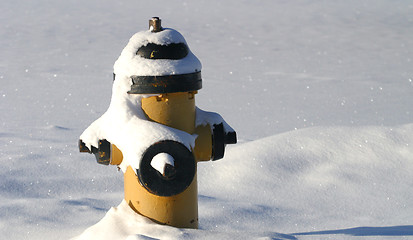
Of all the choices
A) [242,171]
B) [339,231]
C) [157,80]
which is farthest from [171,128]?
[242,171]

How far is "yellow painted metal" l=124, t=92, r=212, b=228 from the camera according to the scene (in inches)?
77.4

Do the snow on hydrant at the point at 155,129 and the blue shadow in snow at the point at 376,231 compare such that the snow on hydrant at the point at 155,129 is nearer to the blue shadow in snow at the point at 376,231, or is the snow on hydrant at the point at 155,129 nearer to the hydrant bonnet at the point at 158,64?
the hydrant bonnet at the point at 158,64

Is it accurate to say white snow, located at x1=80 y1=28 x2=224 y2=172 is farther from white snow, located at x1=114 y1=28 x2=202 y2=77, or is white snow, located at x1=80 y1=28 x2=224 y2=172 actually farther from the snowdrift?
the snowdrift

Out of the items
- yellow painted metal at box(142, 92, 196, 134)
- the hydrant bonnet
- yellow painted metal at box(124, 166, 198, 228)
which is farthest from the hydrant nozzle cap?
yellow painted metal at box(124, 166, 198, 228)

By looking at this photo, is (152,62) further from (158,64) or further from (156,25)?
(156,25)

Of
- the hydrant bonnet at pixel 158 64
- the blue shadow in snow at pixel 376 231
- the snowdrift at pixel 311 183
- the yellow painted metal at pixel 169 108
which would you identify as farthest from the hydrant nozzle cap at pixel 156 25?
the blue shadow in snow at pixel 376 231

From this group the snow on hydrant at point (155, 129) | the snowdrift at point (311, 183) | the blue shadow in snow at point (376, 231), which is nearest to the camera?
the snow on hydrant at point (155, 129)

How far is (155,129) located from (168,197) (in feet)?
0.87

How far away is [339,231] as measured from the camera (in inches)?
92.3

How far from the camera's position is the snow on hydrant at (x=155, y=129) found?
189 centimetres

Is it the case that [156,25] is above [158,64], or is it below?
above

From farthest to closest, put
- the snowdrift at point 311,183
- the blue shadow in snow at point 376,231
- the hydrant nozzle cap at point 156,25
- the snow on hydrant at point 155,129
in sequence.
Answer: the snowdrift at point 311,183 < the blue shadow in snow at point 376,231 < the hydrant nozzle cap at point 156,25 < the snow on hydrant at point 155,129

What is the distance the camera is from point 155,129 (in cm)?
191

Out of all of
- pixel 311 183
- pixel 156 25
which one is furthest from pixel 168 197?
pixel 311 183
